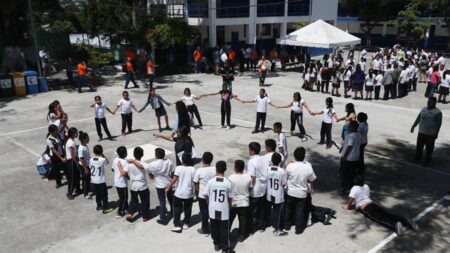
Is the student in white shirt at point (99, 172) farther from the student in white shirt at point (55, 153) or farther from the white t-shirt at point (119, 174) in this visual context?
the student in white shirt at point (55, 153)

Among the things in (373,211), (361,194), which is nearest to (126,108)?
(361,194)

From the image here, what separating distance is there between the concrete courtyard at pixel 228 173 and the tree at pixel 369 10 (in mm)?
31224

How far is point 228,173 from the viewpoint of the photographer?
34.9 feet

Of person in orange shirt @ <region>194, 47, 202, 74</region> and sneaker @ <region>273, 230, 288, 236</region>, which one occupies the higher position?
person in orange shirt @ <region>194, 47, 202, 74</region>

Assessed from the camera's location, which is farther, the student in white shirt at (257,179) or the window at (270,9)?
the window at (270,9)

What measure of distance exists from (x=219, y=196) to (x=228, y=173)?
402cm

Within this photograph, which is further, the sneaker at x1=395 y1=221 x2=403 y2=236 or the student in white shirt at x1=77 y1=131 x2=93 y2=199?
the student in white shirt at x1=77 y1=131 x2=93 y2=199

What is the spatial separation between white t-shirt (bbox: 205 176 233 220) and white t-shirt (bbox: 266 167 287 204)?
35.2 inches

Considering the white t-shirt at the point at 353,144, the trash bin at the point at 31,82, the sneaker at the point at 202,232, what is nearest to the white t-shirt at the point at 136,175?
the sneaker at the point at 202,232

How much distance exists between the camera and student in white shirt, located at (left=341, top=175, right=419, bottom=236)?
7.71 m

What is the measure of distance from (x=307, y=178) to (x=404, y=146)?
285 inches

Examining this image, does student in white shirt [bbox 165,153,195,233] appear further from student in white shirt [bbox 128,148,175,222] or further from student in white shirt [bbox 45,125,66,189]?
student in white shirt [bbox 45,125,66,189]

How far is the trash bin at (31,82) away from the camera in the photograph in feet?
67.5

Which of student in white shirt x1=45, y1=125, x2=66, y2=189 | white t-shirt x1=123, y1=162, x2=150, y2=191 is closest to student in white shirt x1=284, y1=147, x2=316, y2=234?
white t-shirt x1=123, y1=162, x2=150, y2=191
